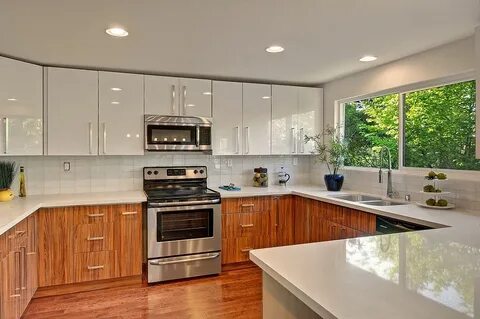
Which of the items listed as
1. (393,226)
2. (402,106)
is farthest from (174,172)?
(402,106)

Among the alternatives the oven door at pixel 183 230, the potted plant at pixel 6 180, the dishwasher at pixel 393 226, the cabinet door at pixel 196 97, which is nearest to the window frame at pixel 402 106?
the dishwasher at pixel 393 226

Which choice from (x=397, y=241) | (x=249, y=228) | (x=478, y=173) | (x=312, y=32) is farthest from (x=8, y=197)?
(x=478, y=173)

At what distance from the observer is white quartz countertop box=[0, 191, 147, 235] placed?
8.02 feet

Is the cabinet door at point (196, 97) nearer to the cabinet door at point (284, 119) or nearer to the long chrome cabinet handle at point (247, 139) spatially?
the long chrome cabinet handle at point (247, 139)

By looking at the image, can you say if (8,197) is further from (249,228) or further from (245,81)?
(245,81)

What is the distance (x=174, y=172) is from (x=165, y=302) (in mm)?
1490

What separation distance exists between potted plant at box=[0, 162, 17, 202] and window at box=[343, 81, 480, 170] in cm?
349

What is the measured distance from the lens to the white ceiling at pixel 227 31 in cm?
199

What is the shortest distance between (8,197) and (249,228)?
2309 mm

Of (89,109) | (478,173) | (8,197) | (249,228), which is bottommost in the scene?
(249,228)

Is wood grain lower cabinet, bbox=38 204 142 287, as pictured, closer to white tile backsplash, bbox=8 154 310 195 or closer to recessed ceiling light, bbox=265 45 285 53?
white tile backsplash, bbox=8 154 310 195

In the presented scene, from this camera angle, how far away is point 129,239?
125 inches

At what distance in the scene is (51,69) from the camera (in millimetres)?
3215

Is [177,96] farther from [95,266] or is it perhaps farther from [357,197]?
[357,197]
